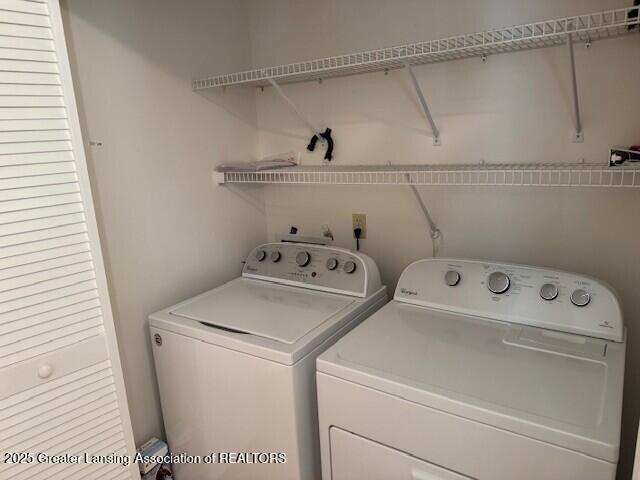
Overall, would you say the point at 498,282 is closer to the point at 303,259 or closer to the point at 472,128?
the point at 472,128

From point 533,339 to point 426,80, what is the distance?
41.5 inches

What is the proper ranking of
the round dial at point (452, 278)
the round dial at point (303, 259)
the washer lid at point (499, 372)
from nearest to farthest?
the washer lid at point (499, 372) < the round dial at point (452, 278) < the round dial at point (303, 259)

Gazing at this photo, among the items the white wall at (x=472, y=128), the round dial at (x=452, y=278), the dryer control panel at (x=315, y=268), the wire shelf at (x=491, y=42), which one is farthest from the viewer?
the dryer control panel at (x=315, y=268)

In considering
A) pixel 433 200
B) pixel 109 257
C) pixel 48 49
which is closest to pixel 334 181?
pixel 433 200

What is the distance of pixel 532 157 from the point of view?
1606 millimetres

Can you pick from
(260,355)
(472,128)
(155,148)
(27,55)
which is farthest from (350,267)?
(27,55)

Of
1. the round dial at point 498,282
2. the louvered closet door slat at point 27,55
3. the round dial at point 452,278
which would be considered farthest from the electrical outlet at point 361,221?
the louvered closet door slat at point 27,55

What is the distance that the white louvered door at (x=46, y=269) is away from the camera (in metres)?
1.12

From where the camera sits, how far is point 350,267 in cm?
181

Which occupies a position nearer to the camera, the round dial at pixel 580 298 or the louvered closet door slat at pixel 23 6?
the louvered closet door slat at pixel 23 6

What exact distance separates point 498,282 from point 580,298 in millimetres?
246

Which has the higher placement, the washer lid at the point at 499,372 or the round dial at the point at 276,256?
the round dial at the point at 276,256

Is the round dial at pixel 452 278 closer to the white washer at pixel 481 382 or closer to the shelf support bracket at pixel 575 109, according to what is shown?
the white washer at pixel 481 382

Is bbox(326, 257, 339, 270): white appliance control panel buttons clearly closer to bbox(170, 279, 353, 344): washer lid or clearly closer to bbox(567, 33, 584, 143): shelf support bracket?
bbox(170, 279, 353, 344): washer lid
